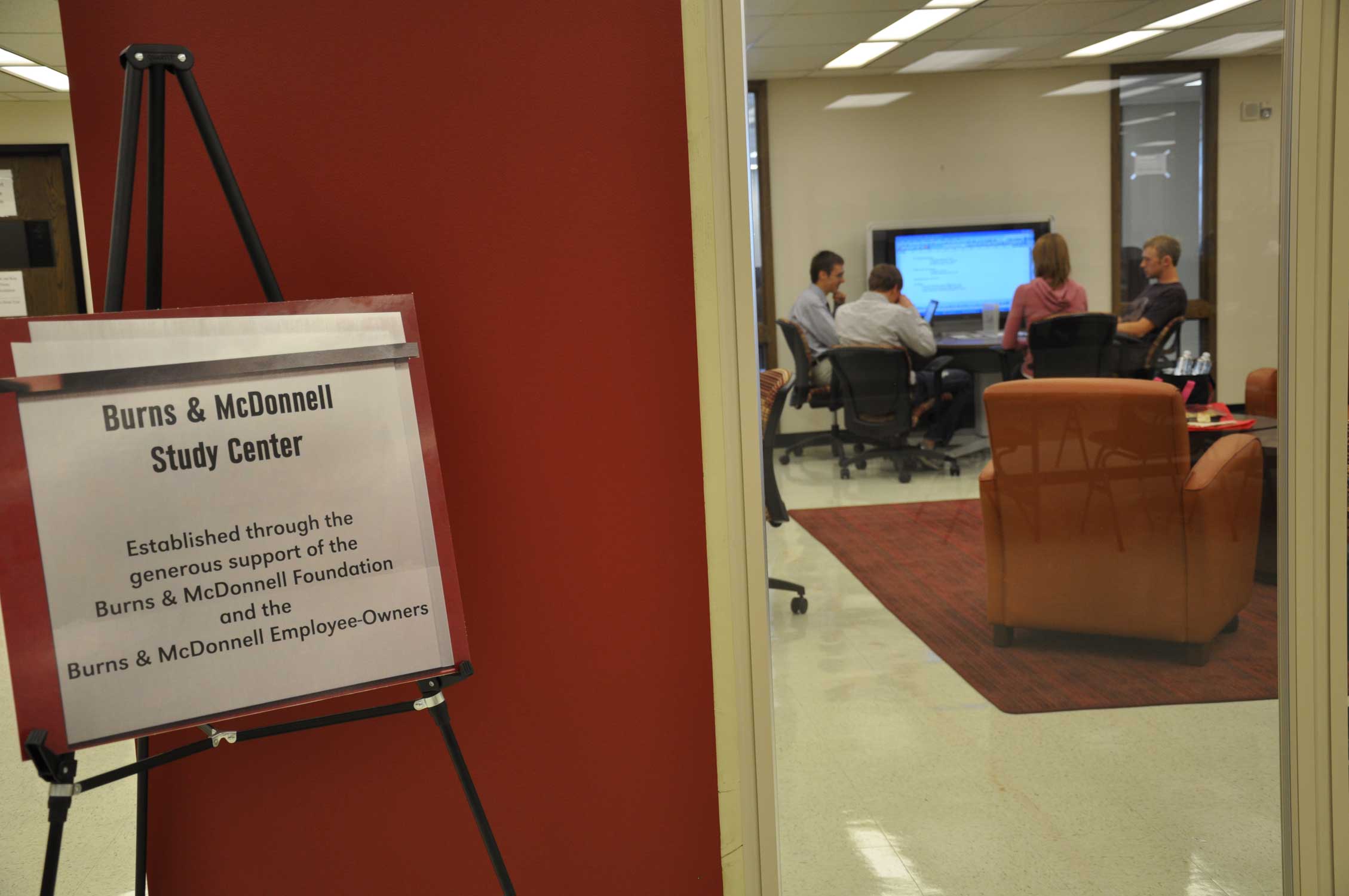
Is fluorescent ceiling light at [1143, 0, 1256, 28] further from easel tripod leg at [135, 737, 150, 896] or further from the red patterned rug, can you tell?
easel tripod leg at [135, 737, 150, 896]

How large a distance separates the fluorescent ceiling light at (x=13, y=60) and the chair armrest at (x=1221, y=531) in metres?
3.36

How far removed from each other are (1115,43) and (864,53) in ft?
1.86

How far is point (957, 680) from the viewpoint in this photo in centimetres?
250

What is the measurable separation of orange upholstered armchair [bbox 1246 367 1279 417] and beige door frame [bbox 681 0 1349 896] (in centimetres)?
9

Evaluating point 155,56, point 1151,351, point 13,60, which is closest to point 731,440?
point 155,56

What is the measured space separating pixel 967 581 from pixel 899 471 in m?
0.35

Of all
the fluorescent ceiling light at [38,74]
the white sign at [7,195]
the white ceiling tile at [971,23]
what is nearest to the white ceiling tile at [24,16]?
the fluorescent ceiling light at [38,74]

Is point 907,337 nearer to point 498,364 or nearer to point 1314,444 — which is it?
point 1314,444

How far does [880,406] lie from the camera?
2447 mm

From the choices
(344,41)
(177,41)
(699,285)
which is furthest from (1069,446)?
(177,41)

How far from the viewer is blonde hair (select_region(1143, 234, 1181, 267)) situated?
2.34 m

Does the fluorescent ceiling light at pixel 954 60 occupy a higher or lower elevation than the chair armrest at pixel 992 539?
higher

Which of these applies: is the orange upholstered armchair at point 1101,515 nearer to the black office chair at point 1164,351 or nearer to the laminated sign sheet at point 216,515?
the black office chair at point 1164,351

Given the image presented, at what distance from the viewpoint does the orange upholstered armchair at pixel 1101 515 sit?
7.94ft
